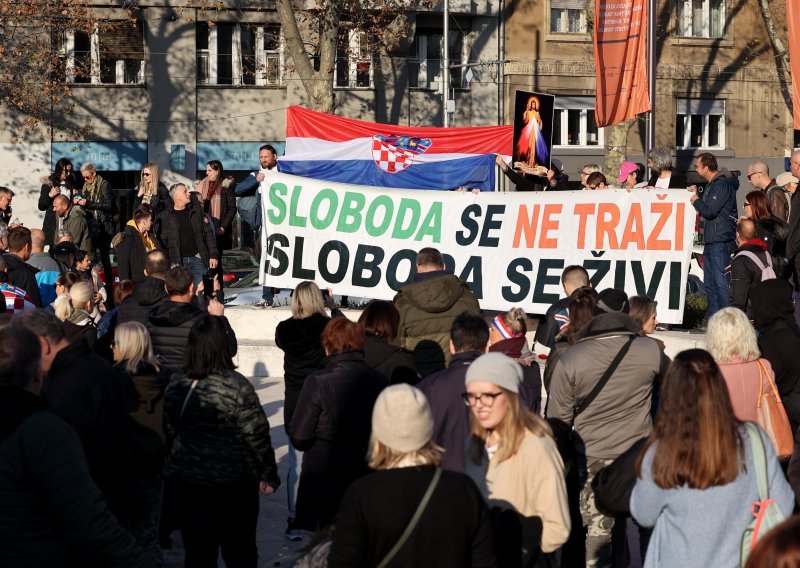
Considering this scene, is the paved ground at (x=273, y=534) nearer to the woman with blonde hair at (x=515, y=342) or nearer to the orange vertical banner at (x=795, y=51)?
Result: the woman with blonde hair at (x=515, y=342)

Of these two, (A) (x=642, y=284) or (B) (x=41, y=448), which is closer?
(B) (x=41, y=448)

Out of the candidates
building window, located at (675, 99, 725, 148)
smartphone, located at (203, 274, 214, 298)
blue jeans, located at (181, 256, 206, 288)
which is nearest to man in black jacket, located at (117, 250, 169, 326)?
blue jeans, located at (181, 256, 206, 288)

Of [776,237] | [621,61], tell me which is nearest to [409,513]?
[776,237]

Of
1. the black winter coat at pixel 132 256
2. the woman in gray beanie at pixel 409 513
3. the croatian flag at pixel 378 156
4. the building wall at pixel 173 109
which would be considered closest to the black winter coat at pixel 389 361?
the woman in gray beanie at pixel 409 513

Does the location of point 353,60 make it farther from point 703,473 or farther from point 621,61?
point 703,473

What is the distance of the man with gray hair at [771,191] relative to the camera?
40.8 ft

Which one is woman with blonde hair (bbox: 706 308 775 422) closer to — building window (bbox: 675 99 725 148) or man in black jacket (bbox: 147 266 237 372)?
man in black jacket (bbox: 147 266 237 372)

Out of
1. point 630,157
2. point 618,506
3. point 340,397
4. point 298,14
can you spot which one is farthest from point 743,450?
point 630,157

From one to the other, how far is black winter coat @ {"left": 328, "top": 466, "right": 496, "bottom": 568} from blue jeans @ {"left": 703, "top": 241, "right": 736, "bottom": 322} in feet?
28.6

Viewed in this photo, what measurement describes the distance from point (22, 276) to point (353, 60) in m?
24.5

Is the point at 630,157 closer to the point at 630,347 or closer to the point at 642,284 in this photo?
the point at 642,284

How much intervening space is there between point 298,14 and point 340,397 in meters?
28.8

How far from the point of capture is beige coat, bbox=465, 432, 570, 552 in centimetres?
516

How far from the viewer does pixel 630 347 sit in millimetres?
6855
